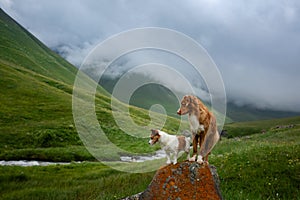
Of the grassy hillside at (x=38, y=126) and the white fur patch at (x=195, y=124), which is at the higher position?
the white fur patch at (x=195, y=124)

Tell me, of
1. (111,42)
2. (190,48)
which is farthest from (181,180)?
(111,42)

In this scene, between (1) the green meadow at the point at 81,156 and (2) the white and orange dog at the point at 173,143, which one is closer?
(2) the white and orange dog at the point at 173,143

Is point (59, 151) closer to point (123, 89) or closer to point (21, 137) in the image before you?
point (21, 137)

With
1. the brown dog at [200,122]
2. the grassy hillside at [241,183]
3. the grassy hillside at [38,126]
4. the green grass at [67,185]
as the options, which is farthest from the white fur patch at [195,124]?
the grassy hillside at [38,126]

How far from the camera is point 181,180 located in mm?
6934

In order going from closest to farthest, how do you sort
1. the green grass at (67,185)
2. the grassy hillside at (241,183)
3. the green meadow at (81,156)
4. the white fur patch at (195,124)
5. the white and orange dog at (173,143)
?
the white fur patch at (195,124)
the white and orange dog at (173,143)
the grassy hillside at (241,183)
the green meadow at (81,156)
the green grass at (67,185)

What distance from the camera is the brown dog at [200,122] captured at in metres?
5.75

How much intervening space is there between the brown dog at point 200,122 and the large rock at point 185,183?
2.16 ft

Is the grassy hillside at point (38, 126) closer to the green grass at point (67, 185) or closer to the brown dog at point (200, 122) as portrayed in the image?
the green grass at point (67, 185)

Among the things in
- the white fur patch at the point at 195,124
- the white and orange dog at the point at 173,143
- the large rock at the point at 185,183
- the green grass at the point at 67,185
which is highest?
the white fur patch at the point at 195,124

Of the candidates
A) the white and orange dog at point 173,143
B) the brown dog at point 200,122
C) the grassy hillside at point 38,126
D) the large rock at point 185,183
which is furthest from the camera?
the grassy hillside at point 38,126

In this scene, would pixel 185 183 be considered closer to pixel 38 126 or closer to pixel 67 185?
pixel 67 185

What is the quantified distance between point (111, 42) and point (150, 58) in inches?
83.0

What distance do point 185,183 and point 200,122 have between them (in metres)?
1.91
